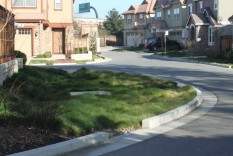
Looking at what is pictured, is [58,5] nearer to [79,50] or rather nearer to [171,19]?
[79,50]

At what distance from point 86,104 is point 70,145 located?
12.1 feet

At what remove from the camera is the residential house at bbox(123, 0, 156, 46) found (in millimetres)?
76994

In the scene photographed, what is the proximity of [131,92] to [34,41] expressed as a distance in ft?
88.6

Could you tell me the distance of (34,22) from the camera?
1540 inches

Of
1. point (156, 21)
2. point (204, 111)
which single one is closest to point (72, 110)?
point (204, 111)

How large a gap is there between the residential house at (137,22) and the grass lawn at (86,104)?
2330 inches

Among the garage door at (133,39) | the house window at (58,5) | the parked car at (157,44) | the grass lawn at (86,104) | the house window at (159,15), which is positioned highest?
the house window at (159,15)

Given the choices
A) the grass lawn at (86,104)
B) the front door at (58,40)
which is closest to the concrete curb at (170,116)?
the grass lawn at (86,104)

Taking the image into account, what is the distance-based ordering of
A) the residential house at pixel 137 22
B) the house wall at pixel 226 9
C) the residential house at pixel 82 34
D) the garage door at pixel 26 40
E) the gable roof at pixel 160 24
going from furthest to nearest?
the residential house at pixel 137 22 < the gable roof at pixel 160 24 < the house wall at pixel 226 9 < the residential house at pixel 82 34 < the garage door at pixel 26 40

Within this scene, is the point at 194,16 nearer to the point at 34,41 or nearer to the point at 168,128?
the point at 34,41

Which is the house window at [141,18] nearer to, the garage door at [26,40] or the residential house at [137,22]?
the residential house at [137,22]

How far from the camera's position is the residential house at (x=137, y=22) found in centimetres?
7699

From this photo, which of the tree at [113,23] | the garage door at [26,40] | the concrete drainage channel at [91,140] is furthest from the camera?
the tree at [113,23]

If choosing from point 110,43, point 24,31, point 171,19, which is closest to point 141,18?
point 110,43
